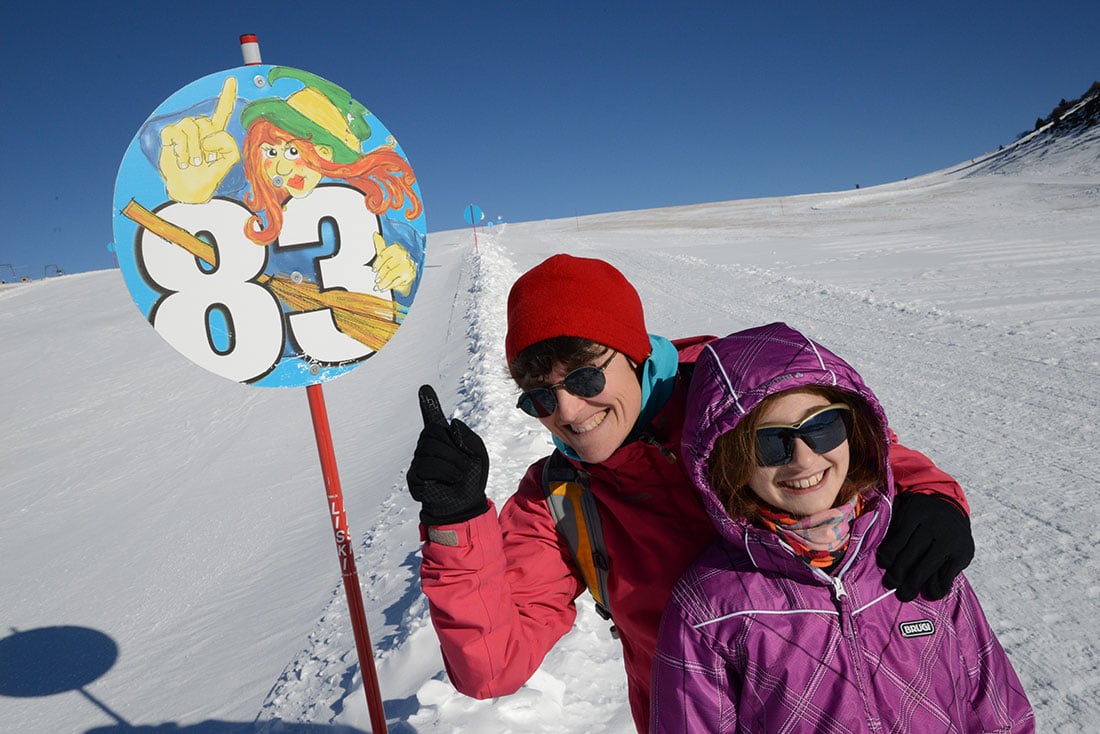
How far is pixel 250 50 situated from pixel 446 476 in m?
1.48

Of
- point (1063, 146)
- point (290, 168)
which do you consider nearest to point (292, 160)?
point (290, 168)

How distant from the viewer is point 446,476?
4.60 ft

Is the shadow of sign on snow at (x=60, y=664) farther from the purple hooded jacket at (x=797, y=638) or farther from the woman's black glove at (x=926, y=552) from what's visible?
the woman's black glove at (x=926, y=552)

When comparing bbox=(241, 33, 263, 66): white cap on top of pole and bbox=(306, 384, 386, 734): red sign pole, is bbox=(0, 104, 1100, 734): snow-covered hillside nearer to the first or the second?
bbox=(306, 384, 386, 734): red sign pole

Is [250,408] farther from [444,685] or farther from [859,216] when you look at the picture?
[859,216]

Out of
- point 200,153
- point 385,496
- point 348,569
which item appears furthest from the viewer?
point 385,496

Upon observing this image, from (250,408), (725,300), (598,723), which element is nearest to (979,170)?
(725,300)

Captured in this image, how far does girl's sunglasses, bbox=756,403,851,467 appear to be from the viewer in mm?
1381

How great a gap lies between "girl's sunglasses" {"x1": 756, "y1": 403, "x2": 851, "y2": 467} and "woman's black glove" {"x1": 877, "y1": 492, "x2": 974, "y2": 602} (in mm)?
265

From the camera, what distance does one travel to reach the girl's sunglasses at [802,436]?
1381mm

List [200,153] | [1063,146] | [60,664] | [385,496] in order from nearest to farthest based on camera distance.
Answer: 1. [200,153]
2. [60,664]
3. [385,496]
4. [1063,146]

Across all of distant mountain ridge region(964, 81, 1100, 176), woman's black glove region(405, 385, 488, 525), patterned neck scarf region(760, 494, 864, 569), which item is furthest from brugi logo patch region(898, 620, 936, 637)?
distant mountain ridge region(964, 81, 1100, 176)

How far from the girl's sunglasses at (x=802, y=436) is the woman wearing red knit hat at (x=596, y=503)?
8.7 inches

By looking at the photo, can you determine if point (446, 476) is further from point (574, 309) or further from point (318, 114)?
point (318, 114)
